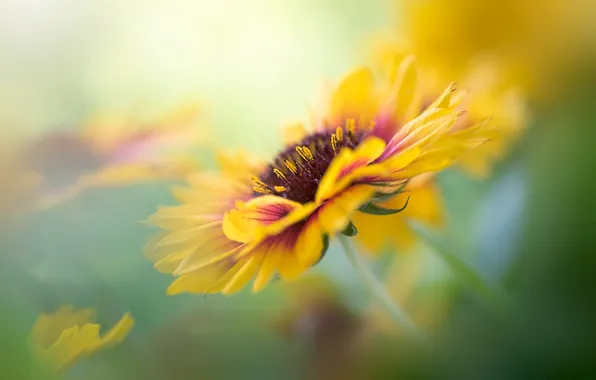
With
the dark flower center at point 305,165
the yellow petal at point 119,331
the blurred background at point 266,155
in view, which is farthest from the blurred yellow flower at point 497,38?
the yellow petal at point 119,331

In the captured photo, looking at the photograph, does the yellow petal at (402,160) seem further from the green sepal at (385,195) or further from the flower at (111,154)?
the flower at (111,154)

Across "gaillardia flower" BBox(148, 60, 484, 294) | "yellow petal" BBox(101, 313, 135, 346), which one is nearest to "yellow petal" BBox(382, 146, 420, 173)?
"gaillardia flower" BBox(148, 60, 484, 294)

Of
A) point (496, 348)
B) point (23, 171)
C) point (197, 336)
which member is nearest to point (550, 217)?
point (496, 348)

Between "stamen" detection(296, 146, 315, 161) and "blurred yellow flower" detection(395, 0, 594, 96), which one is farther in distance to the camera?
"blurred yellow flower" detection(395, 0, 594, 96)

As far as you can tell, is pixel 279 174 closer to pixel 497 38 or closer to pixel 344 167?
pixel 344 167

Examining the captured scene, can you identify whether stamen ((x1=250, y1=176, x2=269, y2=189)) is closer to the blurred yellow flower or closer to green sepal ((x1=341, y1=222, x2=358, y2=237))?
green sepal ((x1=341, y1=222, x2=358, y2=237))

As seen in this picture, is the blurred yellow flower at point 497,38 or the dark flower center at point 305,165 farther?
the blurred yellow flower at point 497,38
